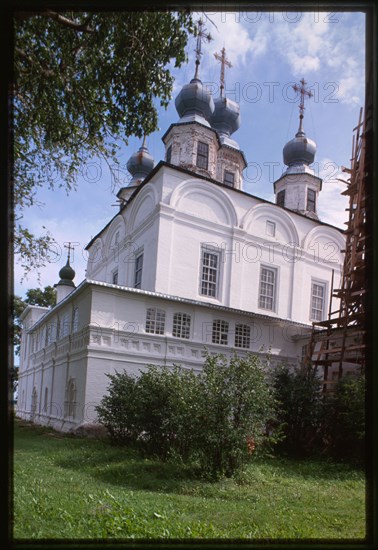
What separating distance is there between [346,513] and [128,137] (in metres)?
6.45

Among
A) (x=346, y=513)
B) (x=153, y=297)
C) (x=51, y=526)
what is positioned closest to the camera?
(x=51, y=526)

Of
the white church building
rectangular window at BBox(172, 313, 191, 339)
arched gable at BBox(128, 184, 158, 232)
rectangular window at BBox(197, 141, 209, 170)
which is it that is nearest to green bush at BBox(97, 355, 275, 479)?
the white church building

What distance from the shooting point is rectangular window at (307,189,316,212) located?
29.2m

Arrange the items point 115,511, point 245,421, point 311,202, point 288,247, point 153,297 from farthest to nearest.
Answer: point 311,202, point 288,247, point 153,297, point 245,421, point 115,511

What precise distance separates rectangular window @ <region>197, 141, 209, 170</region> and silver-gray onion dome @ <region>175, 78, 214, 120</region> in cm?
184

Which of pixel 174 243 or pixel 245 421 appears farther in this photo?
pixel 174 243

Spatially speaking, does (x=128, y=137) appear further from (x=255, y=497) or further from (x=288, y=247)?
(x=288, y=247)

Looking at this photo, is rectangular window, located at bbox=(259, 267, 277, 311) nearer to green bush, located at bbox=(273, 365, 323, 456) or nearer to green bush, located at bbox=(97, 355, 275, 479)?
green bush, located at bbox=(273, 365, 323, 456)

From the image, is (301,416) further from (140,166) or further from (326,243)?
(140,166)

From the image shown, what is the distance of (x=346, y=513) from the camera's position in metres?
6.27

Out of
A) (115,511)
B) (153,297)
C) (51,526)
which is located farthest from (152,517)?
(153,297)

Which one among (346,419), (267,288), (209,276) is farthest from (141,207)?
(346,419)

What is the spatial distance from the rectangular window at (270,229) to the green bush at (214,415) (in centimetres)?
1288

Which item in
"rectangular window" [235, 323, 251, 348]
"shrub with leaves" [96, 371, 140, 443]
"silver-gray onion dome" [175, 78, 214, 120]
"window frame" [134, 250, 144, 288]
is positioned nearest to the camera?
"shrub with leaves" [96, 371, 140, 443]
